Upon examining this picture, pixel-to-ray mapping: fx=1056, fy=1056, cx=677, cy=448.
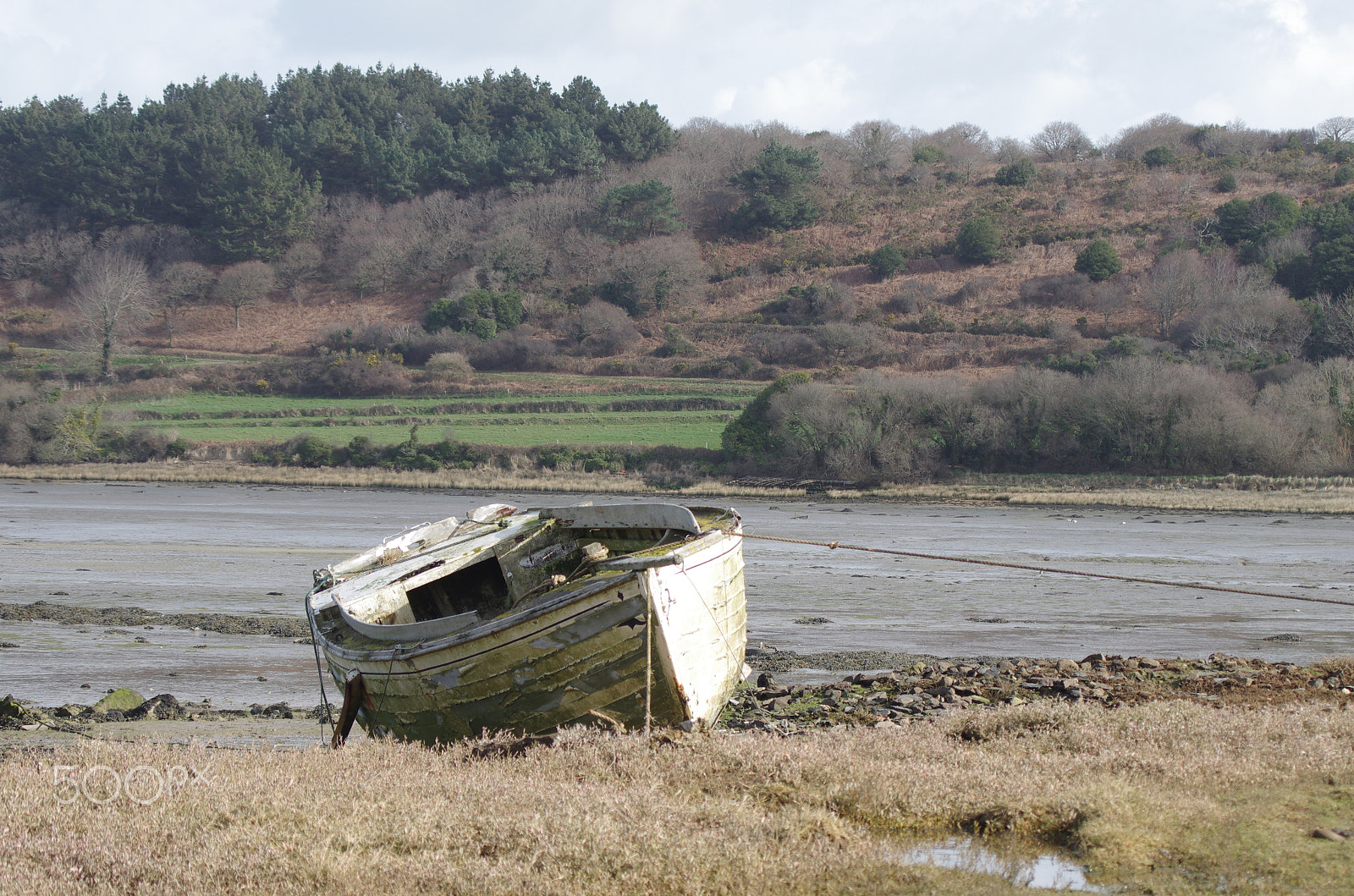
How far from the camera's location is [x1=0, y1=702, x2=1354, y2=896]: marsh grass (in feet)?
18.9

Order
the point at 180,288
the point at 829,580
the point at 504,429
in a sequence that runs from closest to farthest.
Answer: the point at 829,580 → the point at 504,429 → the point at 180,288

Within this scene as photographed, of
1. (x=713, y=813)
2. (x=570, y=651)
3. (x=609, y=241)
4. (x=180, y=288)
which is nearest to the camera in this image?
(x=713, y=813)

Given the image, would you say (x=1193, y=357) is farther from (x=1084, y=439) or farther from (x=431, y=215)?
(x=431, y=215)

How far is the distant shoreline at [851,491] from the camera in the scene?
38.2 m

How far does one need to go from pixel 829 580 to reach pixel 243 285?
7499 centimetres

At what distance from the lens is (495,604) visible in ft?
44.3

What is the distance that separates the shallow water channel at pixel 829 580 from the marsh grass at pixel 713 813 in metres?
5.84

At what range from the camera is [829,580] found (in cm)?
2225

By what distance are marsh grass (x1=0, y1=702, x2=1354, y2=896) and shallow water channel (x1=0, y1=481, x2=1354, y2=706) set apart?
5838 mm

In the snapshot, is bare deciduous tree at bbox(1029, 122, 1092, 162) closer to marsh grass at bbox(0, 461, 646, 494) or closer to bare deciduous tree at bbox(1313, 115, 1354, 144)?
bare deciduous tree at bbox(1313, 115, 1354, 144)

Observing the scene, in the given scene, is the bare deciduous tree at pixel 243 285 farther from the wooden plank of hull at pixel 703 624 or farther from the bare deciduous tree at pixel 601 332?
the wooden plank of hull at pixel 703 624

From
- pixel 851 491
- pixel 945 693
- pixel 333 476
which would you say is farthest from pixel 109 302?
pixel 945 693

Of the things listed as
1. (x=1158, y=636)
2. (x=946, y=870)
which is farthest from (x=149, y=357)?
(x=946, y=870)

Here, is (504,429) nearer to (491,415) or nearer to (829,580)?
(491,415)
